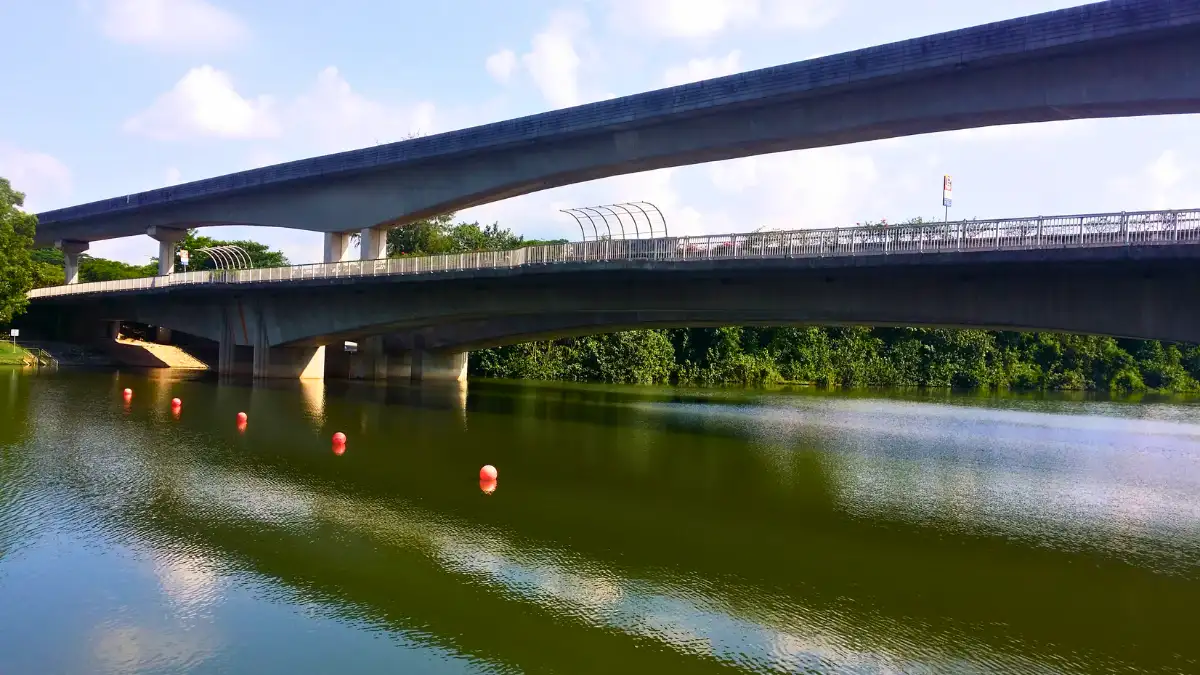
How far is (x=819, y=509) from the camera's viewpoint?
1572cm

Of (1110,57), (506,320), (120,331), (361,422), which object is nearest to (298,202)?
(506,320)

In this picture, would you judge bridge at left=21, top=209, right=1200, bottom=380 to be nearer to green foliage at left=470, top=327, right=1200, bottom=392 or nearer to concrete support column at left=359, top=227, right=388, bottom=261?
concrete support column at left=359, top=227, right=388, bottom=261

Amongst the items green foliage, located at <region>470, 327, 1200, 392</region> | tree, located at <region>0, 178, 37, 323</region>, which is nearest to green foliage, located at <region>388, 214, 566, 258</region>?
green foliage, located at <region>470, 327, 1200, 392</region>

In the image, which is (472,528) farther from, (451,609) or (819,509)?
(819,509)

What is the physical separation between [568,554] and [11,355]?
151ft

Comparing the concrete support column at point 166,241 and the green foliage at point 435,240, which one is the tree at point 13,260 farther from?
the green foliage at point 435,240

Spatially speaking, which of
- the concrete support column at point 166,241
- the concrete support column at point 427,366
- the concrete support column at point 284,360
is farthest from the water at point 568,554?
the concrete support column at point 166,241

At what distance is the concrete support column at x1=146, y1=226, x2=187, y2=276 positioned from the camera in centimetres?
4616

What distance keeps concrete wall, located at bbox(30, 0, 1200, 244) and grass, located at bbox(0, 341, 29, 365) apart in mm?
15885

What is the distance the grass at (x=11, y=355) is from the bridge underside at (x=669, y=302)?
4.33 metres

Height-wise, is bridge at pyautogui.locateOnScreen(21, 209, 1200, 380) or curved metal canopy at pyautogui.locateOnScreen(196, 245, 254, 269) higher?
curved metal canopy at pyautogui.locateOnScreen(196, 245, 254, 269)

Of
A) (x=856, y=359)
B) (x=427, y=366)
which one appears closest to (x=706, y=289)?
(x=427, y=366)

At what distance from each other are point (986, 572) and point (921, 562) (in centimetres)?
89

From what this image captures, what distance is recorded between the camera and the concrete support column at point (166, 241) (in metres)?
46.2
